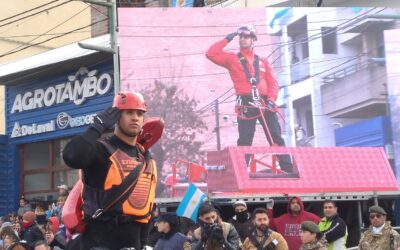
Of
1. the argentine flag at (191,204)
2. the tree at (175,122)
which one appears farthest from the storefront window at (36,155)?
the argentine flag at (191,204)

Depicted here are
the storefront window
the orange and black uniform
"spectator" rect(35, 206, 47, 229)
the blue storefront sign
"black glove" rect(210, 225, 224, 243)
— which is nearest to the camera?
the orange and black uniform

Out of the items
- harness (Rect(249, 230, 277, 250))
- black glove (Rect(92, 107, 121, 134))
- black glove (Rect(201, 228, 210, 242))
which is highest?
black glove (Rect(92, 107, 121, 134))

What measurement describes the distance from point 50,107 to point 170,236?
13.0 meters

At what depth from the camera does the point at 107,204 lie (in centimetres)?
469

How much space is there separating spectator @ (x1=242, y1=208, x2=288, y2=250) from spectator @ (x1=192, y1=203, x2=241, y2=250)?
0.69 feet

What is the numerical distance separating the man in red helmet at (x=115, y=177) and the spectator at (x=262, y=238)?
439cm

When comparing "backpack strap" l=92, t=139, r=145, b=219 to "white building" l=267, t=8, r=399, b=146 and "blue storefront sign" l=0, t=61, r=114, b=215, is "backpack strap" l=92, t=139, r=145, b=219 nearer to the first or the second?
"white building" l=267, t=8, r=399, b=146

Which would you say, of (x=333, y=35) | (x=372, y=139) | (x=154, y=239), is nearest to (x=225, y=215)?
(x=154, y=239)

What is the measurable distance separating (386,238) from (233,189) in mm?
5465

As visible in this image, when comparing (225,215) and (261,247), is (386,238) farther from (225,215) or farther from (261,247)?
(225,215)

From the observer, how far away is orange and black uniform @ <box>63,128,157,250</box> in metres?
4.63

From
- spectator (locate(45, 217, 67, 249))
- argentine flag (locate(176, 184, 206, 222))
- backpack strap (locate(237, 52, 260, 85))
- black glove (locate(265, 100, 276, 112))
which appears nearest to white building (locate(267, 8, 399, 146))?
black glove (locate(265, 100, 276, 112))

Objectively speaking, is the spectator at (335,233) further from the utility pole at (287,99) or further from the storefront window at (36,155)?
the storefront window at (36,155)

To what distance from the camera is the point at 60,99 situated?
21938 millimetres
